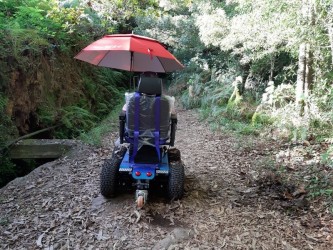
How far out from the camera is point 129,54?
5156mm

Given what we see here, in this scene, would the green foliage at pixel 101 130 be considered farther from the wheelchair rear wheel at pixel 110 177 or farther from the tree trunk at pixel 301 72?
the tree trunk at pixel 301 72

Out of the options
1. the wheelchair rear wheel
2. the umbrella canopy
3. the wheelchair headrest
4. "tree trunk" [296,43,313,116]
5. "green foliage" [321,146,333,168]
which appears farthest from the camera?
"tree trunk" [296,43,313,116]

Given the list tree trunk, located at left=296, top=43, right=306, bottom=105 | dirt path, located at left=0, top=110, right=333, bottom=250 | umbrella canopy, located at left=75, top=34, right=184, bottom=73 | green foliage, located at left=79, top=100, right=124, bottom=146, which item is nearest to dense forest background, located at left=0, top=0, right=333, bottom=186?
tree trunk, located at left=296, top=43, right=306, bottom=105

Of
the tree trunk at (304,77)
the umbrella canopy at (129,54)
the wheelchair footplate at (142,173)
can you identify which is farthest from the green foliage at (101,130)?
the tree trunk at (304,77)

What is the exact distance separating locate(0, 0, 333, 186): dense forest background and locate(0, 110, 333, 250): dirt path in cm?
152

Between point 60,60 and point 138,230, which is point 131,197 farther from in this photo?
point 60,60

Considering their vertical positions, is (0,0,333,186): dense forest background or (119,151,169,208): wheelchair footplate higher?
(0,0,333,186): dense forest background

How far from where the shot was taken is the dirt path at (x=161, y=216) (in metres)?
3.44

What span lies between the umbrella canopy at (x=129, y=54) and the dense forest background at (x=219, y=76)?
2369 mm

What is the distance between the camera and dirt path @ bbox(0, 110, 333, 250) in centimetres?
344

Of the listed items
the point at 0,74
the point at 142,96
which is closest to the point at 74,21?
the point at 0,74

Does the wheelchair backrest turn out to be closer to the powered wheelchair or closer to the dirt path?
the powered wheelchair

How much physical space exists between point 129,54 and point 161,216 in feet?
8.57

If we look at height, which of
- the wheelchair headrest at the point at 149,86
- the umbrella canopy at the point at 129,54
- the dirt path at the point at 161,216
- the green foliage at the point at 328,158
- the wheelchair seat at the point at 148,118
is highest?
the umbrella canopy at the point at 129,54
